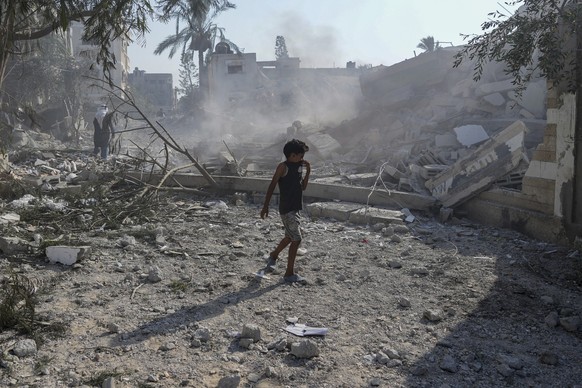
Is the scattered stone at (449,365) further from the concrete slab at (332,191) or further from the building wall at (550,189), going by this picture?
the concrete slab at (332,191)

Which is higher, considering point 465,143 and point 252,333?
point 465,143

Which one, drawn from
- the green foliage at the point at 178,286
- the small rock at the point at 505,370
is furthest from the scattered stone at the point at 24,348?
the small rock at the point at 505,370

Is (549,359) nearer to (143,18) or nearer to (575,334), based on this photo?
(575,334)

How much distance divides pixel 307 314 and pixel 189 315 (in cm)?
94

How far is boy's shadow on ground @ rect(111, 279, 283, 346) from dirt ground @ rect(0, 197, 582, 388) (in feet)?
0.05

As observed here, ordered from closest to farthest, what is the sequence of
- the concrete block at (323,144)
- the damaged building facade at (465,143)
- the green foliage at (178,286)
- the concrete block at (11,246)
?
the green foliage at (178,286)
the concrete block at (11,246)
the damaged building facade at (465,143)
the concrete block at (323,144)

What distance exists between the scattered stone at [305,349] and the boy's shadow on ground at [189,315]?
959mm

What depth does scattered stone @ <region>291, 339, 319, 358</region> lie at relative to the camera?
145 inches

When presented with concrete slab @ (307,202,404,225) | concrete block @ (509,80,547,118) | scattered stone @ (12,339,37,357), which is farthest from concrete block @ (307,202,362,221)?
concrete block @ (509,80,547,118)

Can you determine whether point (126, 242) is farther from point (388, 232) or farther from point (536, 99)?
point (536, 99)

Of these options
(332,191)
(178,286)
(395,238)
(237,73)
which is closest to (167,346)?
(178,286)

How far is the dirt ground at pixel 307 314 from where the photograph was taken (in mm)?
3525

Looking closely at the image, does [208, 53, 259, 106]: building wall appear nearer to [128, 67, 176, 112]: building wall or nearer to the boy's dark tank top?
[128, 67, 176, 112]: building wall

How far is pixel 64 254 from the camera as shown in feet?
18.3
